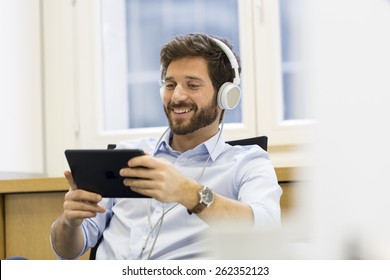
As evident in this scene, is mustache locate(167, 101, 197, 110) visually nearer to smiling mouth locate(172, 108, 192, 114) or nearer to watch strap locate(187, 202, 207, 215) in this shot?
smiling mouth locate(172, 108, 192, 114)

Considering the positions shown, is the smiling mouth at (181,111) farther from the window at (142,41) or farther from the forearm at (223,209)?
the window at (142,41)

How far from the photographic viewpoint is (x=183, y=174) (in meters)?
1.28

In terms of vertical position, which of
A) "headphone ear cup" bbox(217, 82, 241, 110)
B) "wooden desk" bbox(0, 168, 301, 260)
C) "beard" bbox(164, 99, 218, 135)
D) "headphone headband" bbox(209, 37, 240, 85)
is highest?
"headphone headband" bbox(209, 37, 240, 85)

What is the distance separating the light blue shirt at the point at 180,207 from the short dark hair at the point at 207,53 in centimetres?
15

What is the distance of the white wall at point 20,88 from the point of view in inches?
88.6

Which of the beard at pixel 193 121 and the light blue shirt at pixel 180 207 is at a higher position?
the beard at pixel 193 121

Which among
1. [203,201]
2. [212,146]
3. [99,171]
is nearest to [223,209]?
[203,201]

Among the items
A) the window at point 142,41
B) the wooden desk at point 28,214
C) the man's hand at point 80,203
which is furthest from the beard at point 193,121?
the window at point 142,41

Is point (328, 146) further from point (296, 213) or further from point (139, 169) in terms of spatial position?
point (139, 169)

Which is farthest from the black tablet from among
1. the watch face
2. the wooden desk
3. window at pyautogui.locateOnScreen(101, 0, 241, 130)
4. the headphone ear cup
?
window at pyautogui.locateOnScreen(101, 0, 241, 130)

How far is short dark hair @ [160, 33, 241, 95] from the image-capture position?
A: 137cm

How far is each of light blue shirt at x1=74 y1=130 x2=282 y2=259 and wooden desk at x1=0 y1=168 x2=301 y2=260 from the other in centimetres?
64

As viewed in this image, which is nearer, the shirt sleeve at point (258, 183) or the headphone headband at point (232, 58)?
the shirt sleeve at point (258, 183)
